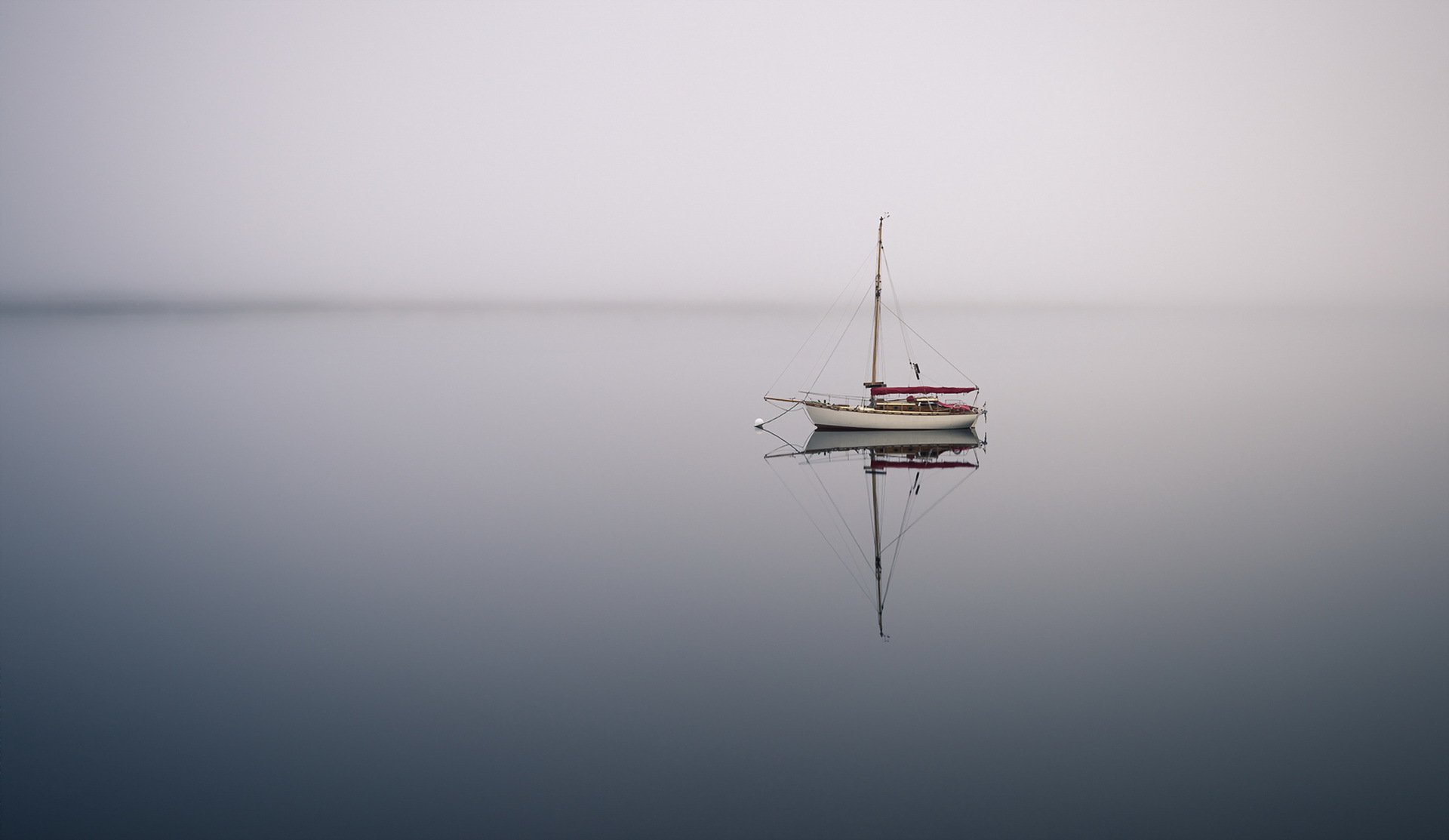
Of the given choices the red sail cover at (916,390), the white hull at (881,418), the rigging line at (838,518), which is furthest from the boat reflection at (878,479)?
the red sail cover at (916,390)

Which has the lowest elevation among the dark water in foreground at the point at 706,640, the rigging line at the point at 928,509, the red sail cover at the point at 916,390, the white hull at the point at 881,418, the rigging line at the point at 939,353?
the dark water in foreground at the point at 706,640

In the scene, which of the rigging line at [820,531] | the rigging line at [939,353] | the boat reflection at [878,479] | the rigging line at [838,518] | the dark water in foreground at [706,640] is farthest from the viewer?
the rigging line at [939,353]

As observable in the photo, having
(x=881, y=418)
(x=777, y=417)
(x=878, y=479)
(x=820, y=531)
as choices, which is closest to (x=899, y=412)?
(x=881, y=418)

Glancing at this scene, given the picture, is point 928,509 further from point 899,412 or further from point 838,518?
point 899,412

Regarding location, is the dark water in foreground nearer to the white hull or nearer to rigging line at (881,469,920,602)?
rigging line at (881,469,920,602)

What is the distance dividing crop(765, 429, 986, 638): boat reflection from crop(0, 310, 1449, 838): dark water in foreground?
53 cm

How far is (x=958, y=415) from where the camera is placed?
156 ft

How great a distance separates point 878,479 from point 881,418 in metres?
12.0

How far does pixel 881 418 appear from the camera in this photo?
4841cm

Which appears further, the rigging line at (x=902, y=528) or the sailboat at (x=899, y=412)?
the sailboat at (x=899, y=412)

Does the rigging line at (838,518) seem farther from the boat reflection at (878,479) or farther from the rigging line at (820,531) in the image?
the rigging line at (820,531)

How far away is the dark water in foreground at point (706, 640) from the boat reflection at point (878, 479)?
0.53m

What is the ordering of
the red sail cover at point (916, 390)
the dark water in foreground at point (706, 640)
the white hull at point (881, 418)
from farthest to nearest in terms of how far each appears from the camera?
the white hull at point (881, 418) < the red sail cover at point (916, 390) < the dark water in foreground at point (706, 640)

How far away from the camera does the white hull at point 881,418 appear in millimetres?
47750
